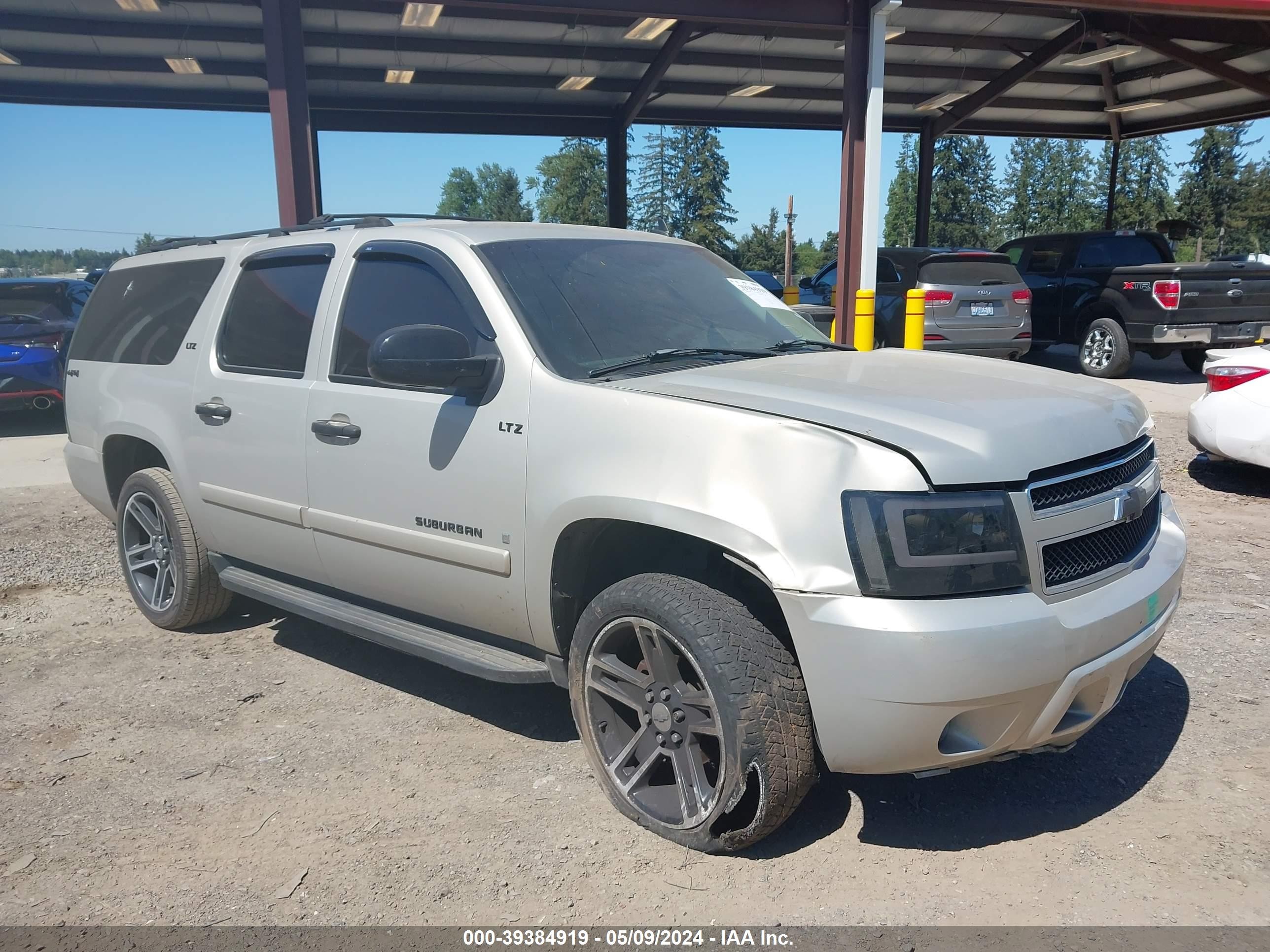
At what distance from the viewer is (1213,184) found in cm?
6297

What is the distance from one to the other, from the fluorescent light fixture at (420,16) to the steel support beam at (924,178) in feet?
38.5

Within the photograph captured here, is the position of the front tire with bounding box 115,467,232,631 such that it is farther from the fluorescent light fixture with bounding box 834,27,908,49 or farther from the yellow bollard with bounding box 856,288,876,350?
the fluorescent light fixture with bounding box 834,27,908,49

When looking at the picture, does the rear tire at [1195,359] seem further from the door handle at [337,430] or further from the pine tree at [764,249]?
the pine tree at [764,249]

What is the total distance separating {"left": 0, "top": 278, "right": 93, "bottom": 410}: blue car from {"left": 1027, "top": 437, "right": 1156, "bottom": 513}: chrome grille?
10565mm

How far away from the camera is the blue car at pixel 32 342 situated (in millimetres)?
10805

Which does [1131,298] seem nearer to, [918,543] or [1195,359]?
[1195,359]

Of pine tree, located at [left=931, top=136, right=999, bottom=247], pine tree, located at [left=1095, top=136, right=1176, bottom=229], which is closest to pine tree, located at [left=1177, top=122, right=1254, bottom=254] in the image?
pine tree, located at [left=1095, top=136, right=1176, bottom=229]

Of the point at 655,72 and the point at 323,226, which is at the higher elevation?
the point at 655,72

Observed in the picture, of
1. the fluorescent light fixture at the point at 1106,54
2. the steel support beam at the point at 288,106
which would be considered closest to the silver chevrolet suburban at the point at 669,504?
the steel support beam at the point at 288,106

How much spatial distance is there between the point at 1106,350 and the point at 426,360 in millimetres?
12150

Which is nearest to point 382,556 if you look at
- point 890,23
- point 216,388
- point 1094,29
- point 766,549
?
point 216,388

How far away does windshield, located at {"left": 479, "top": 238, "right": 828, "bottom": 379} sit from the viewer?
3.41 m

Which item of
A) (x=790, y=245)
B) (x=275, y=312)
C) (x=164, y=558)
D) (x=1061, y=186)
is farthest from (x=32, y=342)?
(x=1061, y=186)

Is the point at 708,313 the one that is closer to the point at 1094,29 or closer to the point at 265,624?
the point at 265,624
